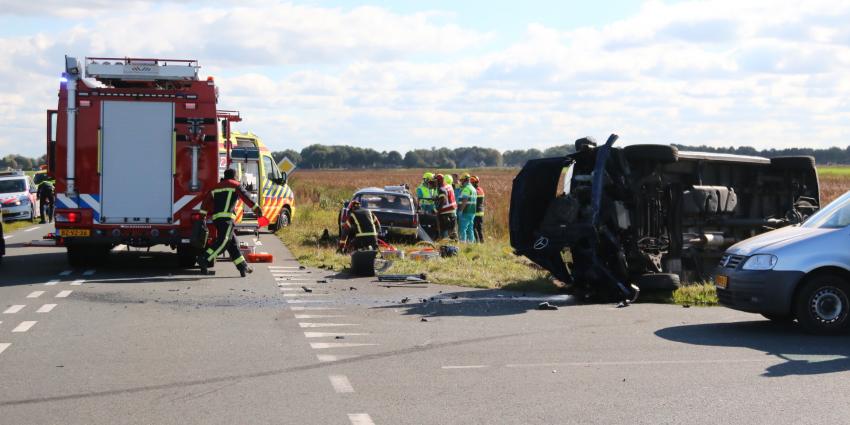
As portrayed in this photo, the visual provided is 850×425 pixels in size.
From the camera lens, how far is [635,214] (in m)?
15.8

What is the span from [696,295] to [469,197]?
10937 mm

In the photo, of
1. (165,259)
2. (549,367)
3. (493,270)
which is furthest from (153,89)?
(549,367)

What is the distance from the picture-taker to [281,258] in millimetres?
22344

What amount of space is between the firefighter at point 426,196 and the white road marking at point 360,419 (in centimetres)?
1960

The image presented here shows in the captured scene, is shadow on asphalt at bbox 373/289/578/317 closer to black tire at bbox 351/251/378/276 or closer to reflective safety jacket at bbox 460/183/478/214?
black tire at bbox 351/251/378/276

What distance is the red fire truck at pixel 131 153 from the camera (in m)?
18.4

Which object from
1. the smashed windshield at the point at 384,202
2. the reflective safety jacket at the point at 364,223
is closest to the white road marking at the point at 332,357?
the reflective safety jacket at the point at 364,223

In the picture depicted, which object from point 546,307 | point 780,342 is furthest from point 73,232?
point 780,342

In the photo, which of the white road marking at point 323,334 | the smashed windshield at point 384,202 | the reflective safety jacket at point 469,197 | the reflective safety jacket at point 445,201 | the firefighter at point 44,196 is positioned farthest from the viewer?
the firefighter at point 44,196

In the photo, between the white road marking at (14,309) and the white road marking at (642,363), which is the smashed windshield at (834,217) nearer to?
the white road marking at (642,363)

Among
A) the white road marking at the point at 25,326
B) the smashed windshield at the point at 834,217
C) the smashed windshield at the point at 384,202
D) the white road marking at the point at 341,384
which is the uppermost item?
the smashed windshield at the point at 834,217

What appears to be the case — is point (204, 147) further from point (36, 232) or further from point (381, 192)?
point (36, 232)

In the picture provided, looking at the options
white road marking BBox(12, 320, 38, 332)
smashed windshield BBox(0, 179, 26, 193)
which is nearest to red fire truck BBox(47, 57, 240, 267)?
white road marking BBox(12, 320, 38, 332)

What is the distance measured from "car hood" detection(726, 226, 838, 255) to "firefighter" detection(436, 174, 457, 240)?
13.6 m
